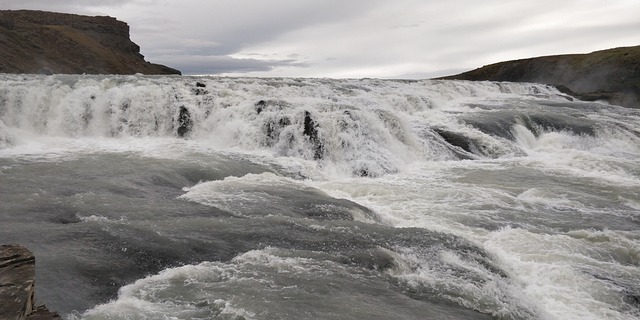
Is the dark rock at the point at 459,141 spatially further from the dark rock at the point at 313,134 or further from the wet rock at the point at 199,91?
the wet rock at the point at 199,91

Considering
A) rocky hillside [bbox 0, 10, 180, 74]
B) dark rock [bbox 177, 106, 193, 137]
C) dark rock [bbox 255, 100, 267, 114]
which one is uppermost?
rocky hillside [bbox 0, 10, 180, 74]

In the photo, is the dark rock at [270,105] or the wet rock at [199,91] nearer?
the dark rock at [270,105]

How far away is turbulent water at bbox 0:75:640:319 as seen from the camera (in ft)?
20.2

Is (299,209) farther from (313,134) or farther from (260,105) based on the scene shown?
(260,105)

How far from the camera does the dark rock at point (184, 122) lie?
18531mm

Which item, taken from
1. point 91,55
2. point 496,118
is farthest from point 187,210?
point 91,55

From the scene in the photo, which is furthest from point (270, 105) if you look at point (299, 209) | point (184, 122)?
point (299, 209)

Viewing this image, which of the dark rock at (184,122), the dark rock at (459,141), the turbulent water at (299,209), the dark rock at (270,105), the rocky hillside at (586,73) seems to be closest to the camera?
the turbulent water at (299,209)

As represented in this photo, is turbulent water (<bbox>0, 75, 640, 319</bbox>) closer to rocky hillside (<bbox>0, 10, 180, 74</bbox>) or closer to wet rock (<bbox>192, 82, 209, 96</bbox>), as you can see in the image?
wet rock (<bbox>192, 82, 209, 96</bbox>)

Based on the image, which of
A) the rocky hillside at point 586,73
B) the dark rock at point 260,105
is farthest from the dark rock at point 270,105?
the rocky hillside at point 586,73

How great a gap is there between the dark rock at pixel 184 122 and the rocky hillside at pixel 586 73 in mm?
33882

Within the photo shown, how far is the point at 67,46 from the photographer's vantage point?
3014 inches

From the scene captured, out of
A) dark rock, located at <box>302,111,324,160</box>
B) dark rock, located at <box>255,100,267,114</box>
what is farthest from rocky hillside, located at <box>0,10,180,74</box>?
dark rock, located at <box>302,111,324,160</box>

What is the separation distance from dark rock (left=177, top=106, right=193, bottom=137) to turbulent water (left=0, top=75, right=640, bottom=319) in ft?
0.19
